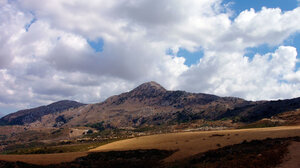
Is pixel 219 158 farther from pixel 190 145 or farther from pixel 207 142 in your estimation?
pixel 207 142

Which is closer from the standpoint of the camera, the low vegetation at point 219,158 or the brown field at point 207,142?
the low vegetation at point 219,158

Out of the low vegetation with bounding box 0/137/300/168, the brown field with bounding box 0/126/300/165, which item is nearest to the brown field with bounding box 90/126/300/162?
the brown field with bounding box 0/126/300/165

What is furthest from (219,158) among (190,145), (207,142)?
(207,142)

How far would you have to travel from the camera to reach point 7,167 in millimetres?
50312

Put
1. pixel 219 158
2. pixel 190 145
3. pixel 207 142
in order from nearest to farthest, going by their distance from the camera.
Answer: pixel 219 158
pixel 190 145
pixel 207 142

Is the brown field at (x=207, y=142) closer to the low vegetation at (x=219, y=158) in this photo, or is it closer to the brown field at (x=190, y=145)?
Answer: the brown field at (x=190, y=145)

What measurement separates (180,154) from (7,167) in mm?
39296

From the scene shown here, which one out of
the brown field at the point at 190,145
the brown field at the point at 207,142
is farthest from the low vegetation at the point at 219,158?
the brown field at the point at 207,142

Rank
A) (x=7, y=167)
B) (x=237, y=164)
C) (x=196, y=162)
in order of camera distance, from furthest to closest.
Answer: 1. (x=7, y=167)
2. (x=196, y=162)
3. (x=237, y=164)

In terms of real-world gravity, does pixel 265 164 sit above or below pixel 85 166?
above

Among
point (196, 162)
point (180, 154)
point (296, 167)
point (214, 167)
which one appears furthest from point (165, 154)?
point (296, 167)

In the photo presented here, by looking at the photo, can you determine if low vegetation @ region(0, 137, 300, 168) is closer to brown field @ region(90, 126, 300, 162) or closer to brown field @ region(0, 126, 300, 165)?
brown field @ region(0, 126, 300, 165)

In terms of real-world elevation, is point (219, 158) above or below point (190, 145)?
above

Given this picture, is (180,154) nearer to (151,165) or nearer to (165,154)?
(165,154)
